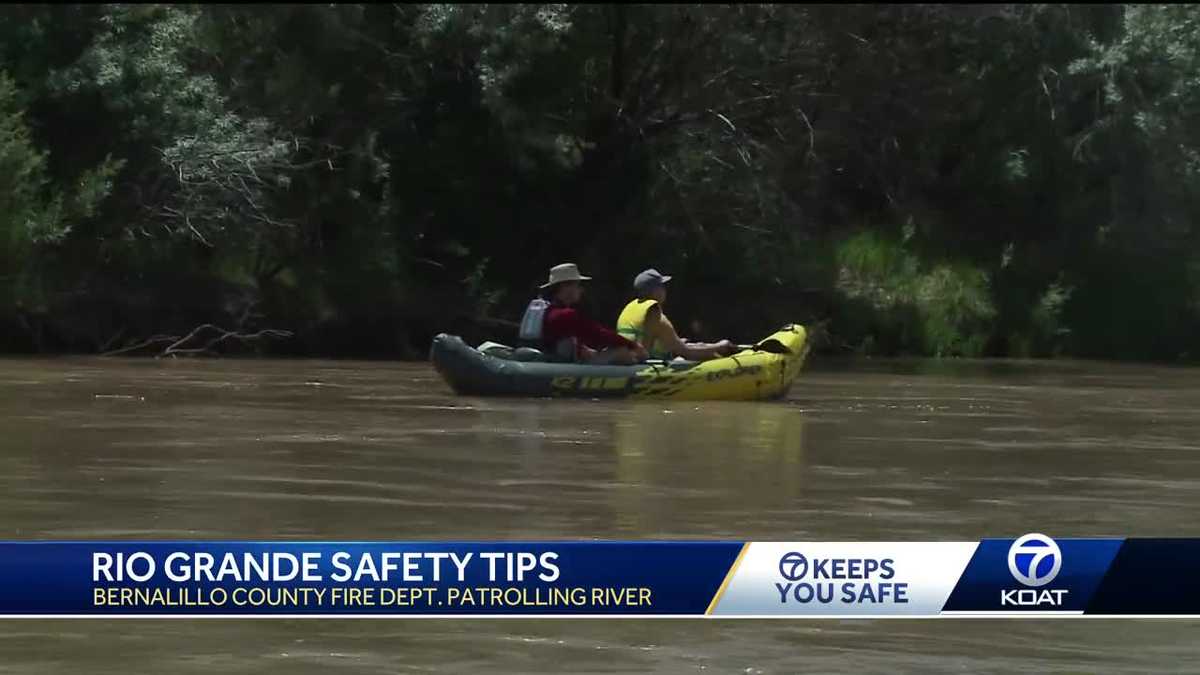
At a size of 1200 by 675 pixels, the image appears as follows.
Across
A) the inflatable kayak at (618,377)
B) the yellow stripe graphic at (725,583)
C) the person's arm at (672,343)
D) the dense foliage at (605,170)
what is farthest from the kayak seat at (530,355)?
the yellow stripe graphic at (725,583)

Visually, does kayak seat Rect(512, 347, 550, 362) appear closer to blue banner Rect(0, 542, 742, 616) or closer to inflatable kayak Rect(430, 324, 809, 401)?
inflatable kayak Rect(430, 324, 809, 401)

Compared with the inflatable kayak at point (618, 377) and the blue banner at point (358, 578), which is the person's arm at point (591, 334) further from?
the blue banner at point (358, 578)

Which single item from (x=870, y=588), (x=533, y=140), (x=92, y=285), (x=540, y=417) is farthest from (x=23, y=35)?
(x=870, y=588)

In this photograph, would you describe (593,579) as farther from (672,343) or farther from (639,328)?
(639,328)

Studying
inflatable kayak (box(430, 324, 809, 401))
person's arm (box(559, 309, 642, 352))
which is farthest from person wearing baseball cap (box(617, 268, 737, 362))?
person's arm (box(559, 309, 642, 352))

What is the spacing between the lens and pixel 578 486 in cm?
1341

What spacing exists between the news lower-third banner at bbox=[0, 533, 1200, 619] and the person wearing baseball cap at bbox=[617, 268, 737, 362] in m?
14.1

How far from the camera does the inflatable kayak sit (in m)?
21.1

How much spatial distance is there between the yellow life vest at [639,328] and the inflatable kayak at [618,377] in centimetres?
42

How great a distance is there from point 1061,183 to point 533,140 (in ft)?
27.8

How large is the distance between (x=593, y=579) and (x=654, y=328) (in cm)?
1449

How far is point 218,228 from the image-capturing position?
29859mm

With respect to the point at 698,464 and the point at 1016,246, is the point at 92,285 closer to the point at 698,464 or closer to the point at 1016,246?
the point at 1016,246

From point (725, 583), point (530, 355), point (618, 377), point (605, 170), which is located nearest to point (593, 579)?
point (725, 583)
